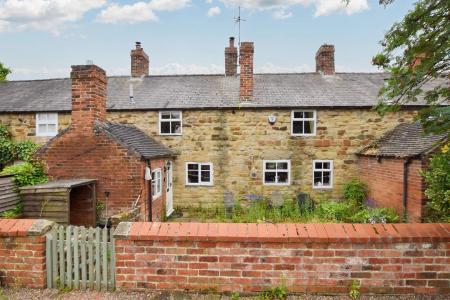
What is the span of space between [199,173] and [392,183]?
8.38 m

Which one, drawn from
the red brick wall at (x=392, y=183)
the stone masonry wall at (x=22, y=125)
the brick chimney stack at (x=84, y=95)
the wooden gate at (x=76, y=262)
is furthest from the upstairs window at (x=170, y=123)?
the wooden gate at (x=76, y=262)

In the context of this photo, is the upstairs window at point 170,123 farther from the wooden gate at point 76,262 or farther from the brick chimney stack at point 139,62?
the wooden gate at point 76,262

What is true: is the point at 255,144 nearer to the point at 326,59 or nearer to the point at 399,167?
the point at 399,167

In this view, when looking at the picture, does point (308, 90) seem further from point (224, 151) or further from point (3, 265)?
point (3, 265)

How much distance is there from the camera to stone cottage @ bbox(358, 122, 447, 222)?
9.27m

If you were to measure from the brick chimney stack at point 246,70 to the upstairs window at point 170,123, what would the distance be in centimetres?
341

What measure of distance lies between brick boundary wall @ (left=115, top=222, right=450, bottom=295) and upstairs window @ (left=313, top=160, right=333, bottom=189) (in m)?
10.4

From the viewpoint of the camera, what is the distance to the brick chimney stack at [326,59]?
16.6m

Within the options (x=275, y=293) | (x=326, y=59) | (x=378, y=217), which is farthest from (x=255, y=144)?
(x=275, y=293)

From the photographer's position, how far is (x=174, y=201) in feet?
45.7

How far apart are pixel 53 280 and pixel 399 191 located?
1099cm

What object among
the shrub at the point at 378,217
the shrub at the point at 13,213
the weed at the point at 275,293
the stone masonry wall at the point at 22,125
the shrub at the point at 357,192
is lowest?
the shrub at the point at 378,217

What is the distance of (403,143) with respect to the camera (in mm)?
11156

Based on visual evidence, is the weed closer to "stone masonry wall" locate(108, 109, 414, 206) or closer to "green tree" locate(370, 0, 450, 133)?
"green tree" locate(370, 0, 450, 133)
